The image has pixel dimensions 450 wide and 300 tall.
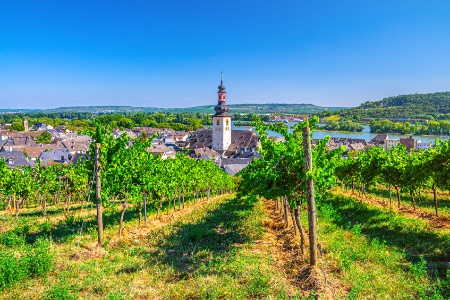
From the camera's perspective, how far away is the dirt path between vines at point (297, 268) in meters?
8.09

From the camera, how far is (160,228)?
16672mm

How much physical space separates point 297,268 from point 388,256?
3.31 m

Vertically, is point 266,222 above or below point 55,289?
below

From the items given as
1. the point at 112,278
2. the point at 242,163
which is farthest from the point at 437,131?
the point at 112,278

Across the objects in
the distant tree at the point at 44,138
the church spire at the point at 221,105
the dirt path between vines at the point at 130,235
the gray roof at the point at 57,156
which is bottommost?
the gray roof at the point at 57,156

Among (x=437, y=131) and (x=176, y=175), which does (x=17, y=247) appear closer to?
(x=176, y=175)

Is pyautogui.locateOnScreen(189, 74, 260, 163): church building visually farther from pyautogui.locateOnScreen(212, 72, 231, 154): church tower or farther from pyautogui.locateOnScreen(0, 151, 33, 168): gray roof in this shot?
pyautogui.locateOnScreen(0, 151, 33, 168): gray roof

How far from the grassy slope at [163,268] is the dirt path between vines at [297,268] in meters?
0.33

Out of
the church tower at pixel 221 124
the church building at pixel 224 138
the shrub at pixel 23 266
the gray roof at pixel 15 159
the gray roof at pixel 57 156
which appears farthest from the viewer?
the church tower at pixel 221 124

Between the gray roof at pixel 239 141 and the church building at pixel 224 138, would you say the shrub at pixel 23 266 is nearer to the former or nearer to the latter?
the church building at pixel 224 138

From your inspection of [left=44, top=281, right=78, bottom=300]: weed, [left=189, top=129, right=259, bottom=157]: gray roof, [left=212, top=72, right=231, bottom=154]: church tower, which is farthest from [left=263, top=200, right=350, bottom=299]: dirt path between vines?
[left=212, top=72, right=231, bottom=154]: church tower

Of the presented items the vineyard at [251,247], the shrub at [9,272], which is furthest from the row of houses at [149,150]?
the shrub at [9,272]

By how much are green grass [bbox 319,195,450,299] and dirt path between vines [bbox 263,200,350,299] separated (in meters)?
0.45

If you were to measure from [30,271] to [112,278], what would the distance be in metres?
2.37
